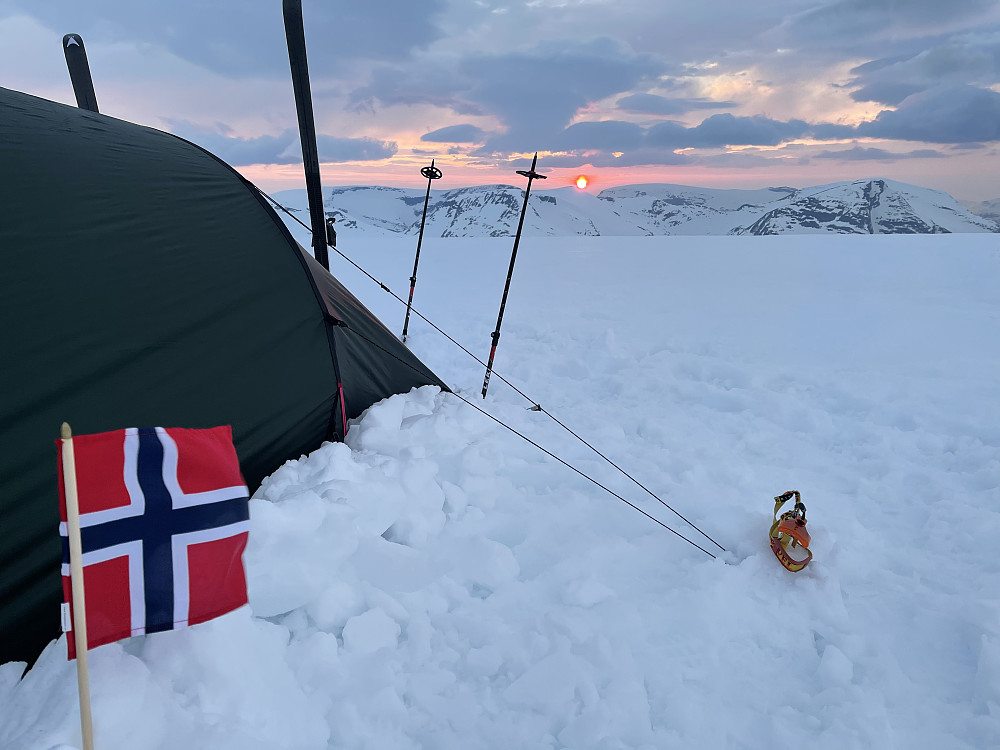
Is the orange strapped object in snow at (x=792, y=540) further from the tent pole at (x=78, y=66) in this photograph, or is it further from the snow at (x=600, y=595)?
the tent pole at (x=78, y=66)

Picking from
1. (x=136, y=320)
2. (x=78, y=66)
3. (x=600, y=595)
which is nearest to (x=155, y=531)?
(x=136, y=320)

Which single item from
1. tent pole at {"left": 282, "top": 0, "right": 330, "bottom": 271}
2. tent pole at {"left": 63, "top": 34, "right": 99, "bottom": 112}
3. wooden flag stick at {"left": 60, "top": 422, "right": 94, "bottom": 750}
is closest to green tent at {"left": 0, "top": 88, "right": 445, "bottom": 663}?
wooden flag stick at {"left": 60, "top": 422, "right": 94, "bottom": 750}

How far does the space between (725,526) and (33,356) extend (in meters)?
4.09

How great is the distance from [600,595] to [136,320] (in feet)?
9.80

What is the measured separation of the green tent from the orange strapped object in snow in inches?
118

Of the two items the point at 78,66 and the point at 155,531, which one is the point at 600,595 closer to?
the point at 155,531

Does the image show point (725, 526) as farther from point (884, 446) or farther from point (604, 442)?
point (884, 446)

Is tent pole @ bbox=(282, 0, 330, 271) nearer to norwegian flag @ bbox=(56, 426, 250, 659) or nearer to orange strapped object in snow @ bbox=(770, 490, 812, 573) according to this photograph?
norwegian flag @ bbox=(56, 426, 250, 659)

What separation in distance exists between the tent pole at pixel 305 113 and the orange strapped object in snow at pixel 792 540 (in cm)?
484

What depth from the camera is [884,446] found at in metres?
4.74

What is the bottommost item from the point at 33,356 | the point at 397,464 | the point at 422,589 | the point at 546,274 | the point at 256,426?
the point at 546,274

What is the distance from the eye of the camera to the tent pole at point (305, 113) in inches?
207

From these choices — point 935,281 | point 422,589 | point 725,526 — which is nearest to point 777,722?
point 725,526

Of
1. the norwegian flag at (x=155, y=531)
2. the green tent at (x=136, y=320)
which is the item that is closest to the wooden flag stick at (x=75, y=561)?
the norwegian flag at (x=155, y=531)
